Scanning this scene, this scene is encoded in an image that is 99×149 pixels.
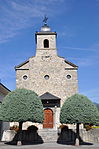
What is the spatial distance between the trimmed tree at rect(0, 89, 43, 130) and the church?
944 centimetres

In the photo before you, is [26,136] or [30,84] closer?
[26,136]

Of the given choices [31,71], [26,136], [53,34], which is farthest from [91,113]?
[53,34]

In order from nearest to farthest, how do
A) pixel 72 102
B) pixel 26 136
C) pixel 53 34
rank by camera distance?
pixel 72 102, pixel 26 136, pixel 53 34

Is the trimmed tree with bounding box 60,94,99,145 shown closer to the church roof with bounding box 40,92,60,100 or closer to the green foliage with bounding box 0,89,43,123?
the green foliage with bounding box 0,89,43,123

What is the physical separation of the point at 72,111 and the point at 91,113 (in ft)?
4.93

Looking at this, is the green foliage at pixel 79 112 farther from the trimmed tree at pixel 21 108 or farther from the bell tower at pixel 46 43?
the bell tower at pixel 46 43

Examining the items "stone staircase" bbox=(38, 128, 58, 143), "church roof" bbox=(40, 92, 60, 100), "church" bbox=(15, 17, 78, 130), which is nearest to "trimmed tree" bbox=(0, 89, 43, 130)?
"stone staircase" bbox=(38, 128, 58, 143)

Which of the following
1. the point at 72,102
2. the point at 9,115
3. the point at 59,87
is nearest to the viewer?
the point at 9,115

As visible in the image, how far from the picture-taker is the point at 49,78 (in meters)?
26.4

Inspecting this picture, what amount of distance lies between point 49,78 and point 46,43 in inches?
231

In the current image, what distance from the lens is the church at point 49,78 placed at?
24.7 metres

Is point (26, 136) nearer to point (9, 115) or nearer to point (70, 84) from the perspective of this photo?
point (9, 115)

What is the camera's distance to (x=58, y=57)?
2741 centimetres

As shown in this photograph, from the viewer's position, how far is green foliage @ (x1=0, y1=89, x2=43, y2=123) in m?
14.1
